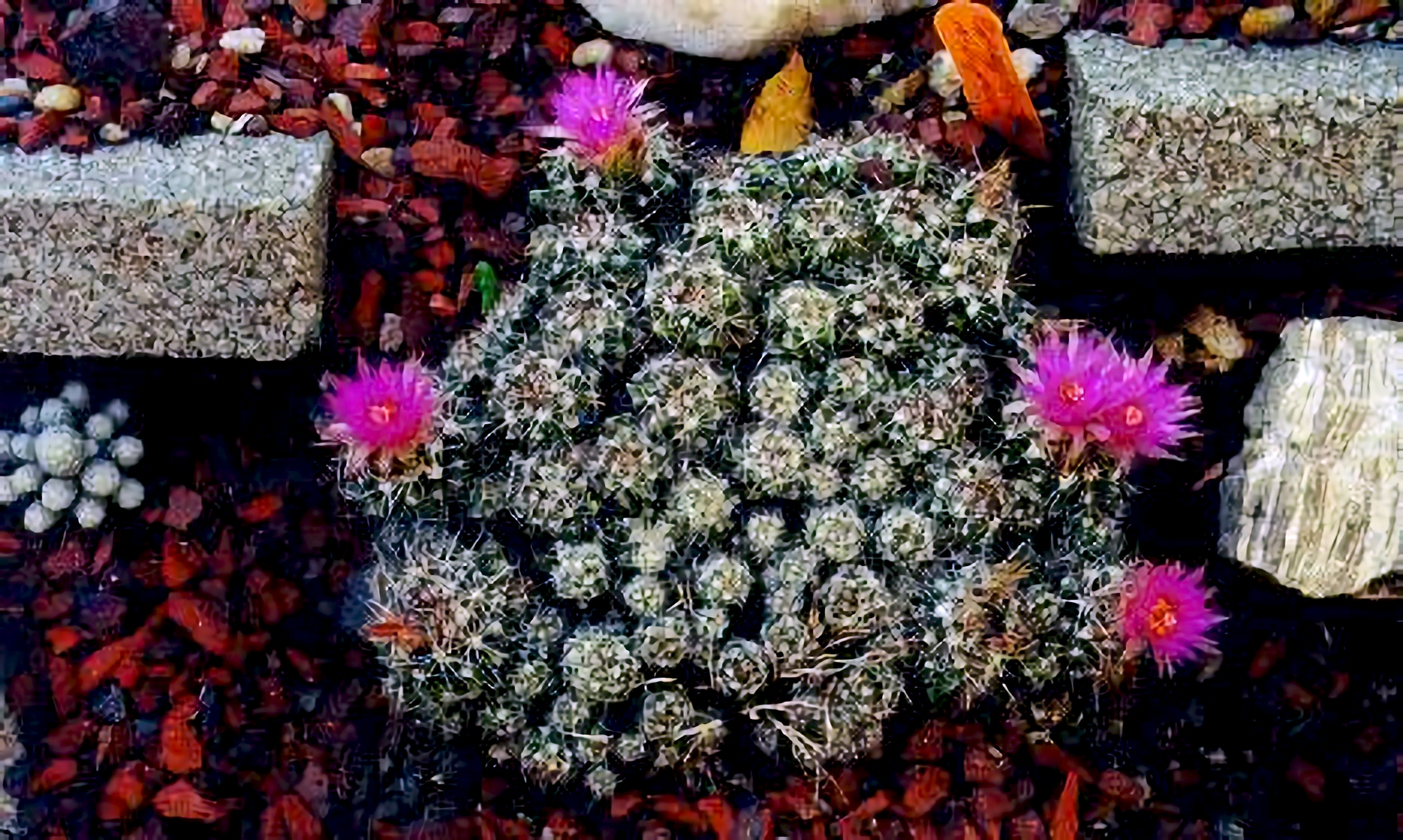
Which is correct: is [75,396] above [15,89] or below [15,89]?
below

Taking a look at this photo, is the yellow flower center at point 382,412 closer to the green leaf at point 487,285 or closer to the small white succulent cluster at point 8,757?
the green leaf at point 487,285

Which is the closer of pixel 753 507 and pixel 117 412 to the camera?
pixel 753 507

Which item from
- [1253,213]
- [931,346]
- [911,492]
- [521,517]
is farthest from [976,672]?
[1253,213]

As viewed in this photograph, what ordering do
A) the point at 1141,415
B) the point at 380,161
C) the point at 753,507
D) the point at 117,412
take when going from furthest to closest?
the point at 380,161 → the point at 117,412 → the point at 753,507 → the point at 1141,415

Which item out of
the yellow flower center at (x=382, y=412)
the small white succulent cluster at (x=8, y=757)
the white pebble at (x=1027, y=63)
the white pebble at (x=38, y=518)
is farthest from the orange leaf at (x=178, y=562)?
the white pebble at (x=1027, y=63)

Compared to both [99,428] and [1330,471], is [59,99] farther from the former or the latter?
[1330,471]

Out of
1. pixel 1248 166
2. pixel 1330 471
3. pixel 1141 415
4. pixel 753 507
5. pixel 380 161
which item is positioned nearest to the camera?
pixel 1141 415

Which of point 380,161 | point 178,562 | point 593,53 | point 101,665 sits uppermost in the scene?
point 593,53

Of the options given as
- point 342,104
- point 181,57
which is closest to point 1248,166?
point 342,104
